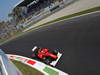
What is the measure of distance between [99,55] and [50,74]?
190 centimetres

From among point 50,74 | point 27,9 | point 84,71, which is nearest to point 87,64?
point 84,71

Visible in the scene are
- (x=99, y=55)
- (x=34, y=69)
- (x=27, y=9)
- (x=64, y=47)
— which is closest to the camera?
(x=99, y=55)

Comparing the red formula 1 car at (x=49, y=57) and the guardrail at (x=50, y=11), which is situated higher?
the red formula 1 car at (x=49, y=57)

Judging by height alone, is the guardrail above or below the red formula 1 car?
below

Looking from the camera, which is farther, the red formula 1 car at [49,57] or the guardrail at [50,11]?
the guardrail at [50,11]

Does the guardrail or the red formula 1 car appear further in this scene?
the guardrail

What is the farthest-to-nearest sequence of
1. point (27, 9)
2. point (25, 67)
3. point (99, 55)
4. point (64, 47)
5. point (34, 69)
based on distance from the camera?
1. point (27, 9)
2. point (64, 47)
3. point (25, 67)
4. point (34, 69)
5. point (99, 55)

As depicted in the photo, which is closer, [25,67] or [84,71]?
[84,71]

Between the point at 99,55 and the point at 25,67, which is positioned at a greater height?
the point at 99,55

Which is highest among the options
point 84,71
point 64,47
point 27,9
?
point 84,71

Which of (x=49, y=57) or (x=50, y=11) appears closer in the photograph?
(x=49, y=57)

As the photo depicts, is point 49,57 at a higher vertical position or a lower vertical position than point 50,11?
higher

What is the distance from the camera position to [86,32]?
36.9ft

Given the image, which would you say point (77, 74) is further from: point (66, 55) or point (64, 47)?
point (64, 47)
